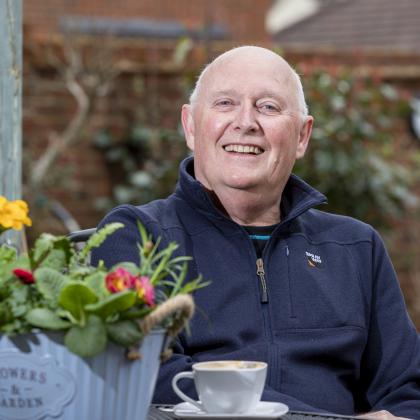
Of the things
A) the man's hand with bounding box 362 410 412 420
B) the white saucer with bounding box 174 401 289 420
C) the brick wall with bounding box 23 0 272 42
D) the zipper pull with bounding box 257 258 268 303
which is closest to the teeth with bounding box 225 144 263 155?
the zipper pull with bounding box 257 258 268 303

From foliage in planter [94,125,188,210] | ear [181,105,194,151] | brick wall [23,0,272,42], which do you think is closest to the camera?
ear [181,105,194,151]

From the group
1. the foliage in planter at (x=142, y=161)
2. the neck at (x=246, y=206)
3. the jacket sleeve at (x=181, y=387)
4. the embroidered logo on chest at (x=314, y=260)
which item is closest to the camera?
the jacket sleeve at (x=181, y=387)

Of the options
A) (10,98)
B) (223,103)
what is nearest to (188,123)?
(223,103)

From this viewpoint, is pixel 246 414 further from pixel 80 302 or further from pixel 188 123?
pixel 188 123

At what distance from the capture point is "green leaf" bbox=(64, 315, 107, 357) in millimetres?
1667

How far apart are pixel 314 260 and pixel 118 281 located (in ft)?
3.72

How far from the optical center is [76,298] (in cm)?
167

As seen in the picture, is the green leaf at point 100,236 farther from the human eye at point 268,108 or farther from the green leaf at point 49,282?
the human eye at point 268,108

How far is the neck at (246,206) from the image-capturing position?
2.87m

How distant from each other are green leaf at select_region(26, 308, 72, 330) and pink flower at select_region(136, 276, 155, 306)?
4.6 inches

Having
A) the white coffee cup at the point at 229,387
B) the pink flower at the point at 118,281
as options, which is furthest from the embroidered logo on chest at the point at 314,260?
the pink flower at the point at 118,281

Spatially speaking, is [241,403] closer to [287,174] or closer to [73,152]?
[287,174]

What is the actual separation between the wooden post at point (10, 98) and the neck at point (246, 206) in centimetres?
51

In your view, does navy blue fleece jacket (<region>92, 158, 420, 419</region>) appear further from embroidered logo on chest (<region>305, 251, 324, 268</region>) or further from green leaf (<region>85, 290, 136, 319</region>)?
green leaf (<region>85, 290, 136, 319</region>)
